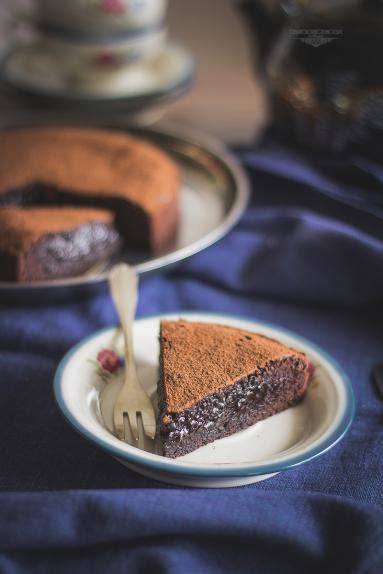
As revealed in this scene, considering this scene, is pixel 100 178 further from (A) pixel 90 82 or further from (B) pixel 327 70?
(B) pixel 327 70

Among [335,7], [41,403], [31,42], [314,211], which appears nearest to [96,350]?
[41,403]

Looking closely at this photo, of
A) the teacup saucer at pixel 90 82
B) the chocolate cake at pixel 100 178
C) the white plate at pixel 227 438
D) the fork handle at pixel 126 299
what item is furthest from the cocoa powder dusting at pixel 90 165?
the white plate at pixel 227 438

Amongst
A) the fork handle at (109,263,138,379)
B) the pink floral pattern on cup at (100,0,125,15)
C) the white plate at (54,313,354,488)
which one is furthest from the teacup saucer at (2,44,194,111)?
the white plate at (54,313,354,488)

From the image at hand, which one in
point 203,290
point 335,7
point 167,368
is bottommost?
point 203,290

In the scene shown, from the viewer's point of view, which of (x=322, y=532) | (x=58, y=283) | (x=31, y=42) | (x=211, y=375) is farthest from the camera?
(x=31, y=42)

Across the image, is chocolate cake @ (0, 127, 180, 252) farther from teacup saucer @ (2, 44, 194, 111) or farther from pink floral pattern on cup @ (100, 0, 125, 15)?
pink floral pattern on cup @ (100, 0, 125, 15)

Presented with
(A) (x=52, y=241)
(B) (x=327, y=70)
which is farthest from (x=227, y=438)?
(B) (x=327, y=70)

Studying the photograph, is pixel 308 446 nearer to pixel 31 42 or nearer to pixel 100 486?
pixel 100 486
